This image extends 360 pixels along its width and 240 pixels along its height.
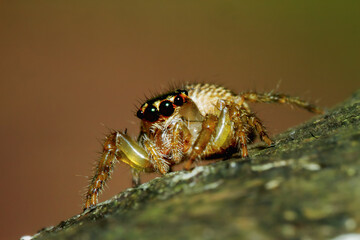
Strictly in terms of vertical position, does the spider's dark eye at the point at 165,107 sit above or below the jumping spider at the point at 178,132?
above

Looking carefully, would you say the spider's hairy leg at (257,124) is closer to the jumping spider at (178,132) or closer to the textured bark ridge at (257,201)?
the jumping spider at (178,132)

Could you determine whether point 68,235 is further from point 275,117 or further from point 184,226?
point 275,117

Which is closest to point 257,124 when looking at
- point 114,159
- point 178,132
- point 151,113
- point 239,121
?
point 239,121

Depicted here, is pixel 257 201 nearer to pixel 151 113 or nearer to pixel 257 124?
pixel 257 124

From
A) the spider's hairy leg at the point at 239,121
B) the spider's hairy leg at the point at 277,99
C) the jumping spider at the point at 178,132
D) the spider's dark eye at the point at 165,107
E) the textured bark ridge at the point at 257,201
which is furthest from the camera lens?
the spider's hairy leg at the point at 277,99

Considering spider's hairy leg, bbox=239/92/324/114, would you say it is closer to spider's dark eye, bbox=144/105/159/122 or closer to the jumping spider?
the jumping spider

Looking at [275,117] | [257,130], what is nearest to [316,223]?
[257,130]

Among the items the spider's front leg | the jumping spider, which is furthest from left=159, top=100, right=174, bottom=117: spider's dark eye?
the spider's front leg

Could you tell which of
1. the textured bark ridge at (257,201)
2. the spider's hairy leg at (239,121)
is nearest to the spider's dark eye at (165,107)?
the spider's hairy leg at (239,121)
